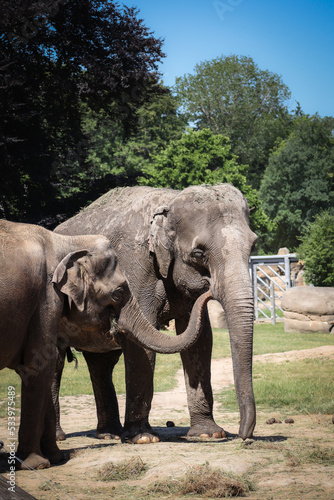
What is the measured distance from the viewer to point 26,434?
7.06 metres

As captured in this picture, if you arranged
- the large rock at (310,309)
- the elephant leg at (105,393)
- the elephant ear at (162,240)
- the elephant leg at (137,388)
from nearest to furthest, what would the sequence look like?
the elephant leg at (137,388) < the elephant ear at (162,240) < the elephant leg at (105,393) < the large rock at (310,309)

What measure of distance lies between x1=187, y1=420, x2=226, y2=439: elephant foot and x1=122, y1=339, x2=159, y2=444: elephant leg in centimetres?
84

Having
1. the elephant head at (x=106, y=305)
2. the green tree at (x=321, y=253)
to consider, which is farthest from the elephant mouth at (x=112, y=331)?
the green tree at (x=321, y=253)

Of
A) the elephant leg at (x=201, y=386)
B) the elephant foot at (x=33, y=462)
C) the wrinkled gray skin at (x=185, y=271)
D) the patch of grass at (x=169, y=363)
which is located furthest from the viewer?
the patch of grass at (x=169, y=363)

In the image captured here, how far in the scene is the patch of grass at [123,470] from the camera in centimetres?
658

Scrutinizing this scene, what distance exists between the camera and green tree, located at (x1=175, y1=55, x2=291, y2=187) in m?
64.3

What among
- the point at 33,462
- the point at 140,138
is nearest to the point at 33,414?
the point at 33,462

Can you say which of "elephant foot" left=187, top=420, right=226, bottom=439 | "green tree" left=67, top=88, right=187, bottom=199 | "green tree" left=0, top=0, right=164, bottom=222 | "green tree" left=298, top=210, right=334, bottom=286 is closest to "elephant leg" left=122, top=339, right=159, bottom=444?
"elephant foot" left=187, top=420, right=226, bottom=439

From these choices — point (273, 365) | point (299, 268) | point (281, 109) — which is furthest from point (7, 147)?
point (281, 109)

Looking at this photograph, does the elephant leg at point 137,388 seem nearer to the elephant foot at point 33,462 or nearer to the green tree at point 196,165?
the elephant foot at point 33,462

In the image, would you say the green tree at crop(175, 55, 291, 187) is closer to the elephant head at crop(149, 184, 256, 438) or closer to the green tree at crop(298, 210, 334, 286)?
the green tree at crop(298, 210, 334, 286)

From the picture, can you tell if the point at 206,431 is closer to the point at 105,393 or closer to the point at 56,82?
the point at 105,393

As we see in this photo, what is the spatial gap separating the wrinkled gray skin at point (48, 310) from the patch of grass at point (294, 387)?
4.81m

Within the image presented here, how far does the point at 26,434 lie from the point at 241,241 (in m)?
3.17
